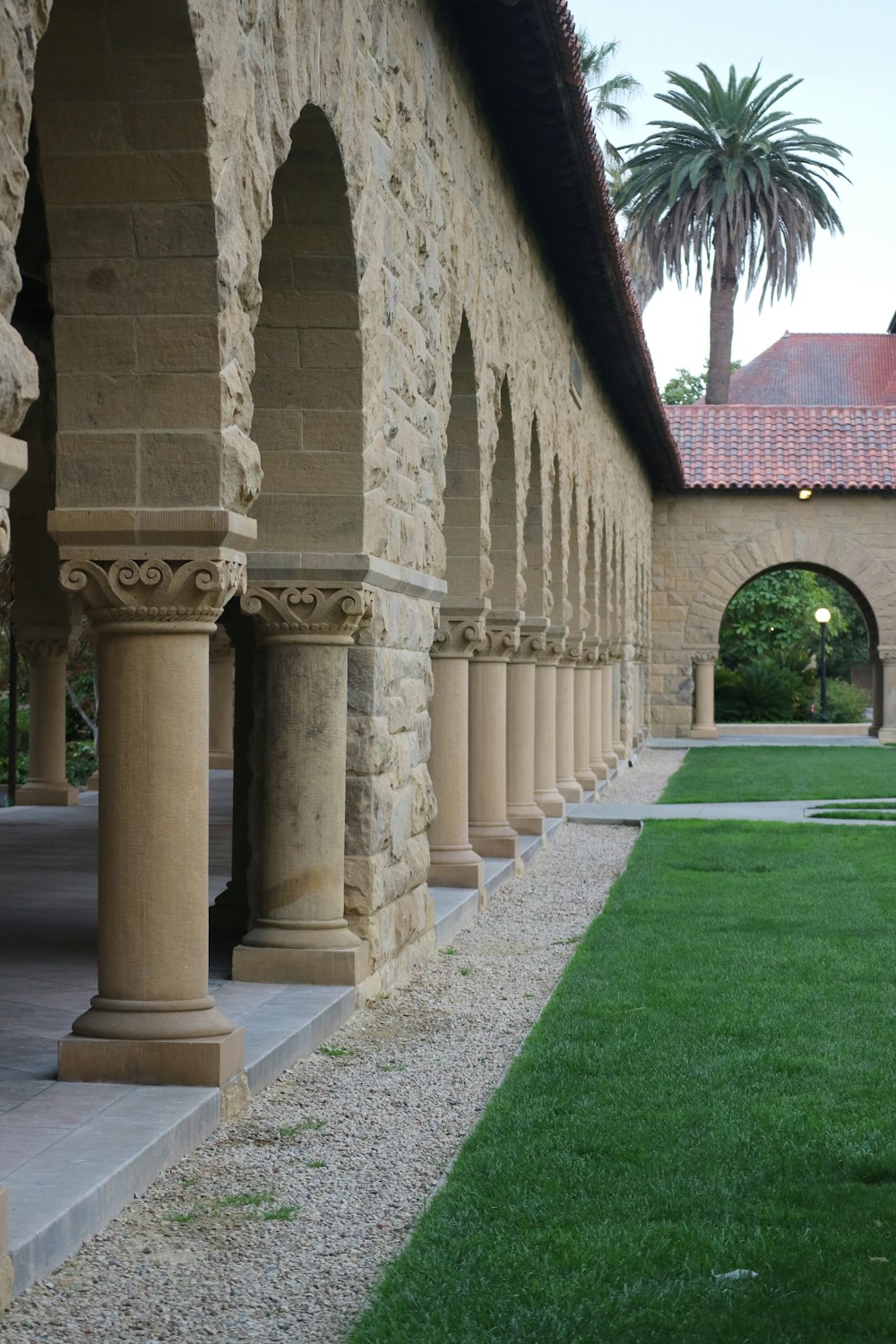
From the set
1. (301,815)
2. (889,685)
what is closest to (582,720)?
(301,815)

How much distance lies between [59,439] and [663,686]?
29.1 metres

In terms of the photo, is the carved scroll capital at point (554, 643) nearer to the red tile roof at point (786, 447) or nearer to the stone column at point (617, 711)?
the stone column at point (617, 711)

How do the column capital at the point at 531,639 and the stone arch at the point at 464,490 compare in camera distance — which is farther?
the column capital at the point at 531,639

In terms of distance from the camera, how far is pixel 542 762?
16.6 metres

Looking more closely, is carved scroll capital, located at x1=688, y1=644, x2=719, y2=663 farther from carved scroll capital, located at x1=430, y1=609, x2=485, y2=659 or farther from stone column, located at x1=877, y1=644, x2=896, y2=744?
carved scroll capital, located at x1=430, y1=609, x2=485, y2=659

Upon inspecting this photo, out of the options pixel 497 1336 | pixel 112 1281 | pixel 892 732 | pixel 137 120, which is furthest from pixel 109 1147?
pixel 892 732

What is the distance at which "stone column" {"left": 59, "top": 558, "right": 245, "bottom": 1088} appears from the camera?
213 inches

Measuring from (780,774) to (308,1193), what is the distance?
19254 millimetres

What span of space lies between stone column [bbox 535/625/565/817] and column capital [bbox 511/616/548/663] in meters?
1.40

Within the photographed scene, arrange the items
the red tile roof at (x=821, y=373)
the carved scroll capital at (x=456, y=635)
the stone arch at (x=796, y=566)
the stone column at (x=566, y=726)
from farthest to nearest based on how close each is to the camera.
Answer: the red tile roof at (x=821, y=373) → the stone arch at (x=796, y=566) → the stone column at (x=566, y=726) → the carved scroll capital at (x=456, y=635)

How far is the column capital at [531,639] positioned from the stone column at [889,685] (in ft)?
62.0

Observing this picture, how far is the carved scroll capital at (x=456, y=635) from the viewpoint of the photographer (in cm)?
1086

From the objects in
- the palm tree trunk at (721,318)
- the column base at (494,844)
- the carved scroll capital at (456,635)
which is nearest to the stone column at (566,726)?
the column base at (494,844)

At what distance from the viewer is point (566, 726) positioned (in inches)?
728
